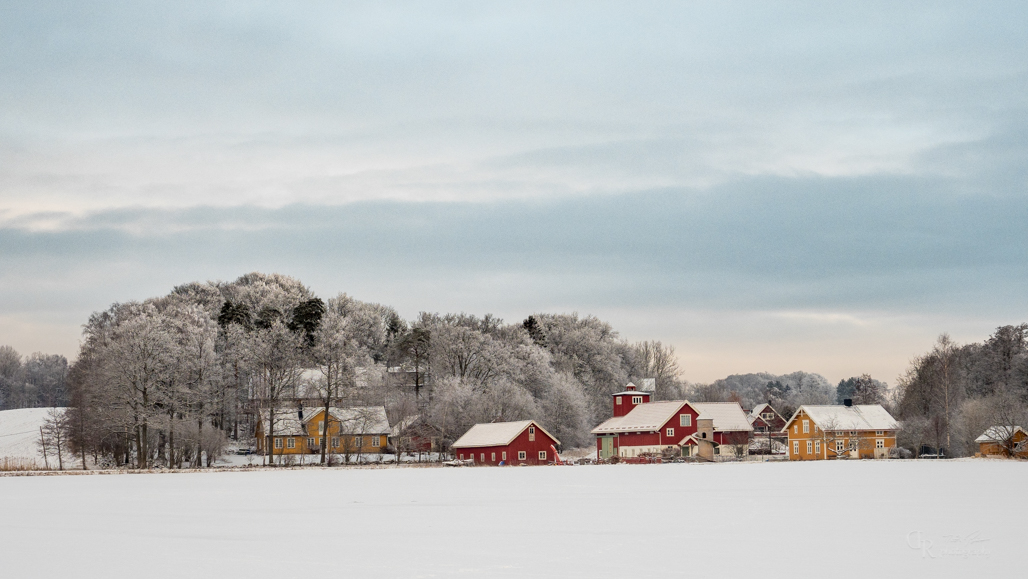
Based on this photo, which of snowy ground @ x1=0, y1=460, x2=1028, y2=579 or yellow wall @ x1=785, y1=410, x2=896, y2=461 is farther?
yellow wall @ x1=785, y1=410, x2=896, y2=461

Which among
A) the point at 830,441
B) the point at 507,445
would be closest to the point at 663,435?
the point at 830,441

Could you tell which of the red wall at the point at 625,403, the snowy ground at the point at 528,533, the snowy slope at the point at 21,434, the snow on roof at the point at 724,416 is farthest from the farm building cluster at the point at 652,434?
the snowy ground at the point at 528,533

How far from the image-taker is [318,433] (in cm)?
9019

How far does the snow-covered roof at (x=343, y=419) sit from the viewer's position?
80250mm

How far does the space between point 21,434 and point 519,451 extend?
52.6 metres

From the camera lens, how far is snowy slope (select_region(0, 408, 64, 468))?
85938 millimetres

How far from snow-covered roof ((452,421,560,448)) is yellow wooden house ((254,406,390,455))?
8.44 metres

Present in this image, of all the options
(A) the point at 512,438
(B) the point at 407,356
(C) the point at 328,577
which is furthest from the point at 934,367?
(C) the point at 328,577

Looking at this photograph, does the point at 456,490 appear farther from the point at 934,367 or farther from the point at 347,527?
the point at 934,367

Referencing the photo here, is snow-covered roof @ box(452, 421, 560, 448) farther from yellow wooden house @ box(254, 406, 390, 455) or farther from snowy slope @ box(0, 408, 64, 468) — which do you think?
snowy slope @ box(0, 408, 64, 468)

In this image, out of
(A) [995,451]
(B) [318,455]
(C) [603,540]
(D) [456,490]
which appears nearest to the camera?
(C) [603,540]

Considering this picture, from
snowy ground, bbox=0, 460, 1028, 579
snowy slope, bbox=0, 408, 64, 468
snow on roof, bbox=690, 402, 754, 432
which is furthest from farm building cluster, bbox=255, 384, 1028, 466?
snowy ground, bbox=0, 460, 1028, 579

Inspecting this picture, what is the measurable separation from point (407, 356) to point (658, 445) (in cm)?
2806

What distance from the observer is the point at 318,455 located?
286 feet
